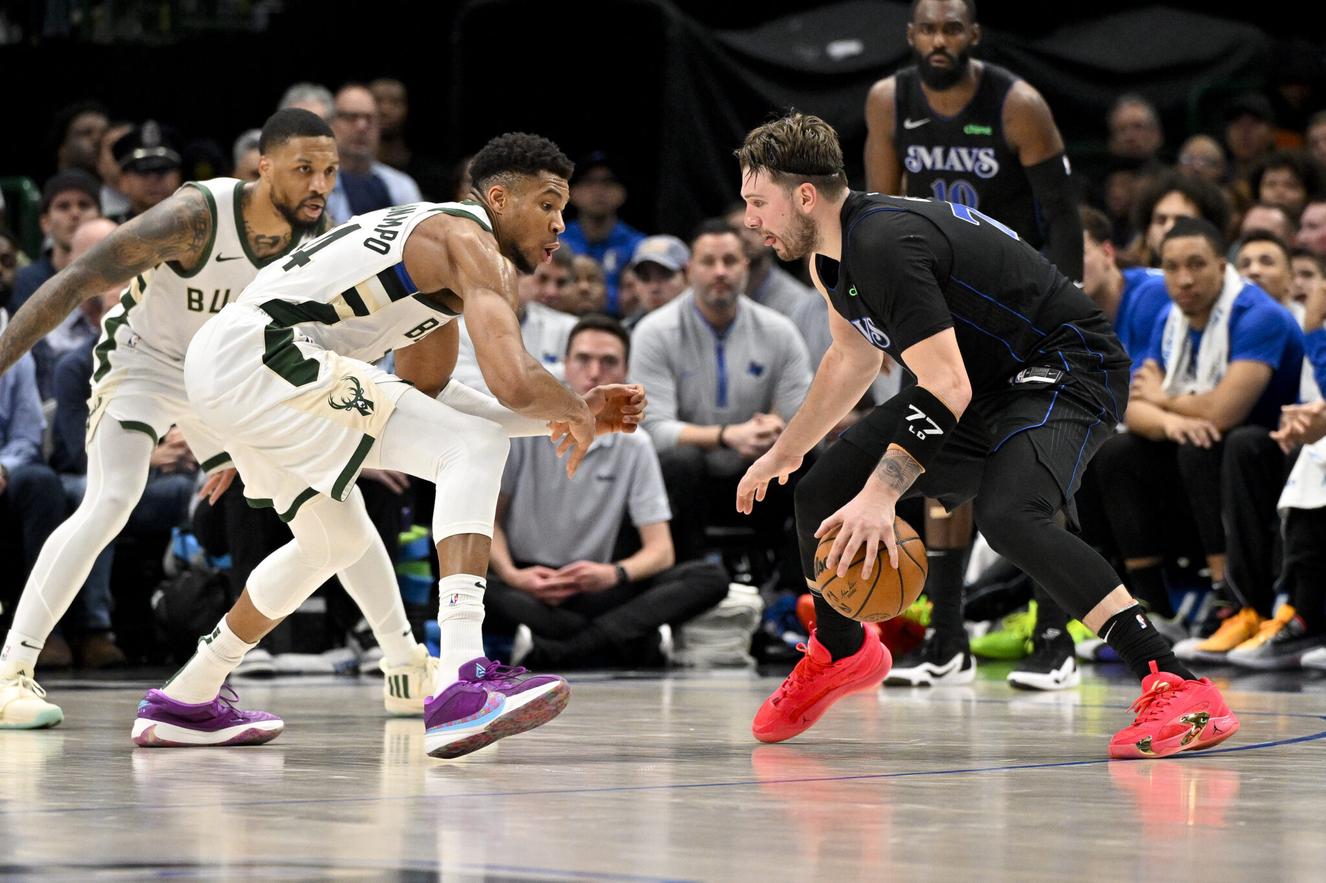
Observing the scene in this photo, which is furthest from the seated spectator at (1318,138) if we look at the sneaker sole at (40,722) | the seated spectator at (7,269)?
the sneaker sole at (40,722)

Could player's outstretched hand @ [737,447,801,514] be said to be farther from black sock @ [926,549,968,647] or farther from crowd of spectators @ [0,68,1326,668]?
crowd of spectators @ [0,68,1326,668]

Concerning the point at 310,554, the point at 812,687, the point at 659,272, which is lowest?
the point at 812,687

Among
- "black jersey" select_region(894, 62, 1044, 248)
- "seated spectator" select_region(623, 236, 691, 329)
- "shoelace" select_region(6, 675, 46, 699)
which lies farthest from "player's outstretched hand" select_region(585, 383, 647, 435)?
"seated spectator" select_region(623, 236, 691, 329)

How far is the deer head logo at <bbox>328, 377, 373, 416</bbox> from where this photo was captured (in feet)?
15.6

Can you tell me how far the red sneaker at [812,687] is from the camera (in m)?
5.05

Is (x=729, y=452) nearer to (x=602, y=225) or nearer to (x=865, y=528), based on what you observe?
(x=602, y=225)

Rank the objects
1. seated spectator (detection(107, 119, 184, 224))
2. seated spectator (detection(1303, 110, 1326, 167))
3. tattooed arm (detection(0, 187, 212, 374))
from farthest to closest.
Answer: seated spectator (detection(1303, 110, 1326, 167)), seated spectator (detection(107, 119, 184, 224)), tattooed arm (detection(0, 187, 212, 374))

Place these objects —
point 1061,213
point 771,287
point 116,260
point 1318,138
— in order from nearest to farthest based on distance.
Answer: point 116,260 < point 1061,213 < point 771,287 < point 1318,138

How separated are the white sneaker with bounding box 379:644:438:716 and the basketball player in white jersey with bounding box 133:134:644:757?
71cm

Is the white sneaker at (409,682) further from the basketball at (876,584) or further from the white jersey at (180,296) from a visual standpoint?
the basketball at (876,584)

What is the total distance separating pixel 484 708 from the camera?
14.4ft

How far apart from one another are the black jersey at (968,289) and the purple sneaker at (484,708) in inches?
49.0

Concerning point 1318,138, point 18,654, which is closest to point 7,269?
point 18,654

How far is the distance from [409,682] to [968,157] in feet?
9.58
